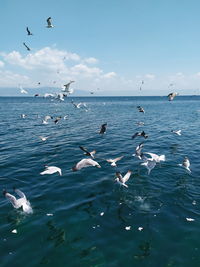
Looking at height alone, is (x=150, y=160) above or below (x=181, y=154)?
above

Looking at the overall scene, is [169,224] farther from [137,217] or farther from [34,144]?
[34,144]

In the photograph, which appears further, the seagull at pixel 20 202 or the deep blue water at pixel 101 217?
the seagull at pixel 20 202

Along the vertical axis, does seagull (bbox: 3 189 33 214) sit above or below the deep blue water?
above

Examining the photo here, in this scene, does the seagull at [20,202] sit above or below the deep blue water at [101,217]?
above

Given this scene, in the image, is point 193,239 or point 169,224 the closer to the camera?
point 193,239

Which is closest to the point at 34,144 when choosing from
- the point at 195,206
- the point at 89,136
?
the point at 89,136

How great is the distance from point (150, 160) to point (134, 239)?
654 cm

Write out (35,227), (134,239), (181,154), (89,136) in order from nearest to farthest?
(134,239)
(35,227)
(181,154)
(89,136)

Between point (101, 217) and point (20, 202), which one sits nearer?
point (101, 217)

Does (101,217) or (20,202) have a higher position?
(20,202)

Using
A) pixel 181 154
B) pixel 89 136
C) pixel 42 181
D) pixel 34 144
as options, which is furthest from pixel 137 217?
pixel 89 136

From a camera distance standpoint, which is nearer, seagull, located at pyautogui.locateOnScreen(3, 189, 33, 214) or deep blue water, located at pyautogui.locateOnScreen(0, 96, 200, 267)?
deep blue water, located at pyautogui.locateOnScreen(0, 96, 200, 267)

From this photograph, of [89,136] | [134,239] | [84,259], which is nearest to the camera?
[84,259]

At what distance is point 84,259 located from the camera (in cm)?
879
